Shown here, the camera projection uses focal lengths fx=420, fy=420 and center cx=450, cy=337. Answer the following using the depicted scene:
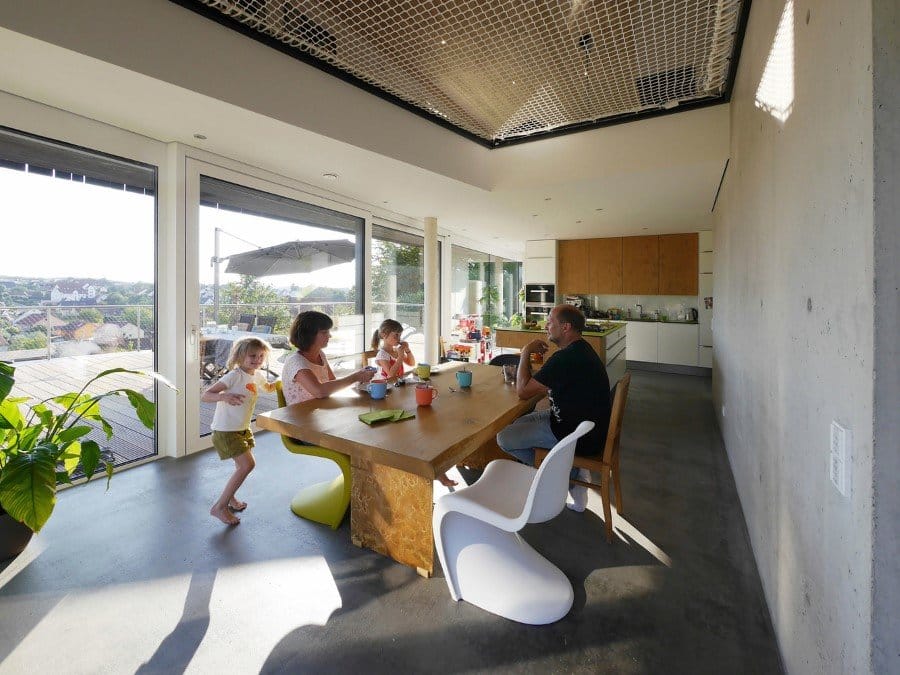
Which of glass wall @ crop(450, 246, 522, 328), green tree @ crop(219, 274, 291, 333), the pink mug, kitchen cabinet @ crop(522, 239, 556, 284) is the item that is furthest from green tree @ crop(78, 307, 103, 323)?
kitchen cabinet @ crop(522, 239, 556, 284)

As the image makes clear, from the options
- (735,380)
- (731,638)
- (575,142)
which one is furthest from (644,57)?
(731,638)

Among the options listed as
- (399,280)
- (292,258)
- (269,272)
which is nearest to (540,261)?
(399,280)

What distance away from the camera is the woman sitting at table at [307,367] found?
7.88ft

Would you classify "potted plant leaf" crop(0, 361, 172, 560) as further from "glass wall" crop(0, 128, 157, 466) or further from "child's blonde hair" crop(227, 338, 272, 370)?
"glass wall" crop(0, 128, 157, 466)

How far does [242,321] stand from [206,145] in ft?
5.03

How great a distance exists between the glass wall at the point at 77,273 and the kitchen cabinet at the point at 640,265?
7.31 m

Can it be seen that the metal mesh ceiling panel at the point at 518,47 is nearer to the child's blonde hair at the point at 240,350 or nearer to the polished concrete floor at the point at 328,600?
the child's blonde hair at the point at 240,350

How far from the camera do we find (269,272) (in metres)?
4.23

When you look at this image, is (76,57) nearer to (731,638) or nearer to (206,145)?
(206,145)

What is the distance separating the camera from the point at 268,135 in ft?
10.3

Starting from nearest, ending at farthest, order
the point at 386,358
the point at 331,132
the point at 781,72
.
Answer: the point at 781,72 < the point at 331,132 < the point at 386,358

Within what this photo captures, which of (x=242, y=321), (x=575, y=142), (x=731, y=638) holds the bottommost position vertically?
(x=731, y=638)

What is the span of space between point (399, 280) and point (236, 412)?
421 cm

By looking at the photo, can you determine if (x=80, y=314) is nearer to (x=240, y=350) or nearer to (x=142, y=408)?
(x=142, y=408)
